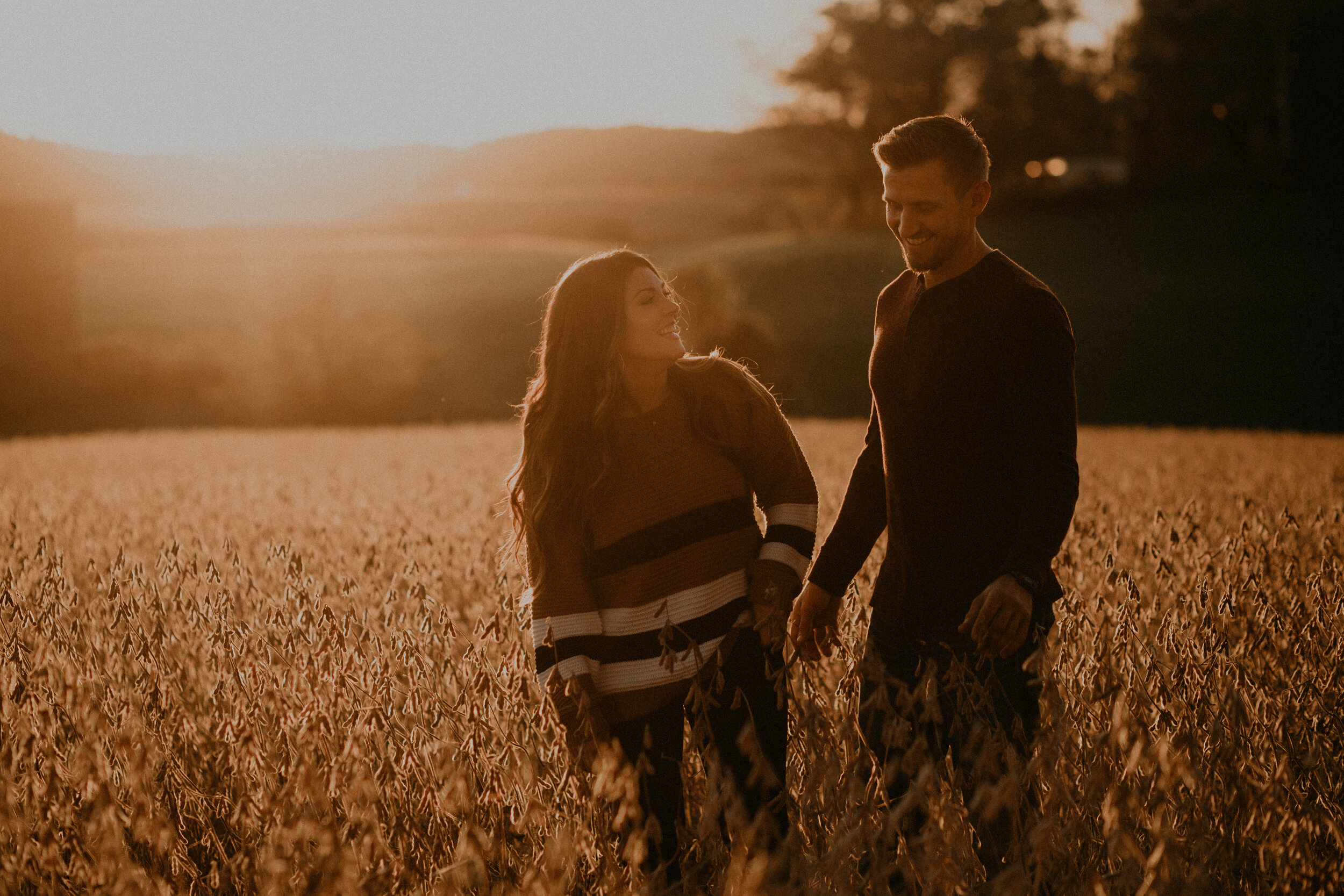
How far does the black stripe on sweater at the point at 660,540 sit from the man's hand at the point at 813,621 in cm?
14

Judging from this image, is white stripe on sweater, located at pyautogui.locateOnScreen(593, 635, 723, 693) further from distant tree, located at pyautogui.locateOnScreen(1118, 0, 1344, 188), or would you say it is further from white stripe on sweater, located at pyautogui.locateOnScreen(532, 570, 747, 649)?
distant tree, located at pyautogui.locateOnScreen(1118, 0, 1344, 188)

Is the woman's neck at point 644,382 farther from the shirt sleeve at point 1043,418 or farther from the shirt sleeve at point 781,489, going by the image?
the shirt sleeve at point 1043,418

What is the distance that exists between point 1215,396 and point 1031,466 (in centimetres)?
2677

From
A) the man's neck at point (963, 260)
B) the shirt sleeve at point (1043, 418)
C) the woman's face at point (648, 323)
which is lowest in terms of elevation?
the shirt sleeve at point (1043, 418)

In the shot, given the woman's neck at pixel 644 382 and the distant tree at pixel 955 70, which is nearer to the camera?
the woman's neck at pixel 644 382

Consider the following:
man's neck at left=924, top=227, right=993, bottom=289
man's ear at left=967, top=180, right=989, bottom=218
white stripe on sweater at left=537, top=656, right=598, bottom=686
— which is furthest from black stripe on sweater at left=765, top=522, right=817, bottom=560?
man's ear at left=967, top=180, right=989, bottom=218

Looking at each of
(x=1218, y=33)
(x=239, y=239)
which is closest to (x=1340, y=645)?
(x=1218, y=33)

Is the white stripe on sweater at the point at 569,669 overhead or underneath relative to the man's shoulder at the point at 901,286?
underneath

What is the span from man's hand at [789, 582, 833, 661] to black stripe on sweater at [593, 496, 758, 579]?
0.14 m

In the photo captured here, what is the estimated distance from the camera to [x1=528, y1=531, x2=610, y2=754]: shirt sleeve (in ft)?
8.27

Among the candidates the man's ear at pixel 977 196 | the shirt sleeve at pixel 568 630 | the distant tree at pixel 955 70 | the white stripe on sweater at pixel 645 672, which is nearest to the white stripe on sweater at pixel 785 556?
the white stripe on sweater at pixel 645 672

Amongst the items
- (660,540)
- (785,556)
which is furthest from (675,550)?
(785,556)

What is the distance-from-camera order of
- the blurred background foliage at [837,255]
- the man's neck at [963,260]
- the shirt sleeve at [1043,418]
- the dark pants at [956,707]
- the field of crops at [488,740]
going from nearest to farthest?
the field of crops at [488,740] < the dark pants at [956,707] < the shirt sleeve at [1043,418] < the man's neck at [963,260] < the blurred background foliage at [837,255]

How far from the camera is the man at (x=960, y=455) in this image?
2.46 metres
